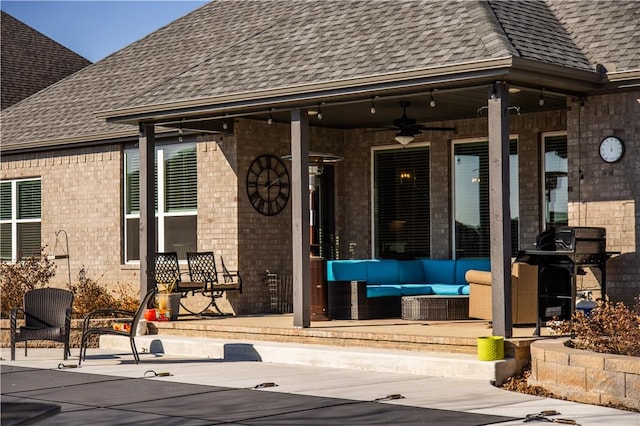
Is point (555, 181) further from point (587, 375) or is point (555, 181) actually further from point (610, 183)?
point (587, 375)

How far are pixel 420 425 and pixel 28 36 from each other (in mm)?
22140

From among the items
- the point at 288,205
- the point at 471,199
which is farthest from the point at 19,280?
the point at 471,199

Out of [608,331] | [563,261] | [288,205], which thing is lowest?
[608,331]

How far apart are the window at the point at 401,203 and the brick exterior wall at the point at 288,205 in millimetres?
192

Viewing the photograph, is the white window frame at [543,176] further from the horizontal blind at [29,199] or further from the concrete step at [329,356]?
the horizontal blind at [29,199]

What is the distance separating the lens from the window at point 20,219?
816 inches

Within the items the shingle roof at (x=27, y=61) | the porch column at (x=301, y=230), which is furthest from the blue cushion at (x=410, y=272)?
the shingle roof at (x=27, y=61)

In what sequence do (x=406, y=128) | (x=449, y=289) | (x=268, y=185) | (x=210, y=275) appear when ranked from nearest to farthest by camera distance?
(x=449, y=289) → (x=406, y=128) → (x=210, y=275) → (x=268, y=185)

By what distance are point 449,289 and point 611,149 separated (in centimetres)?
305

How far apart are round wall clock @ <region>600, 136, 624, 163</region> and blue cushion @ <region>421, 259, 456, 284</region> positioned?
3354 millimetres

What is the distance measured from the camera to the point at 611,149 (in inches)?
542

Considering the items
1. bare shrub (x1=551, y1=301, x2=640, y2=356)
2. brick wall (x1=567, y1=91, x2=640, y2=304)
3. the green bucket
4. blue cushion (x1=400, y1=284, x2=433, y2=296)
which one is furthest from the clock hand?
bare shrub (x1=551, y1=301, x2=640, y2=356)

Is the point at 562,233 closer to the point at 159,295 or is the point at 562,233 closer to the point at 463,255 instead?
the point at 463,255

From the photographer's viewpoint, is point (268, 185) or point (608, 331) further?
point (268, 185)
